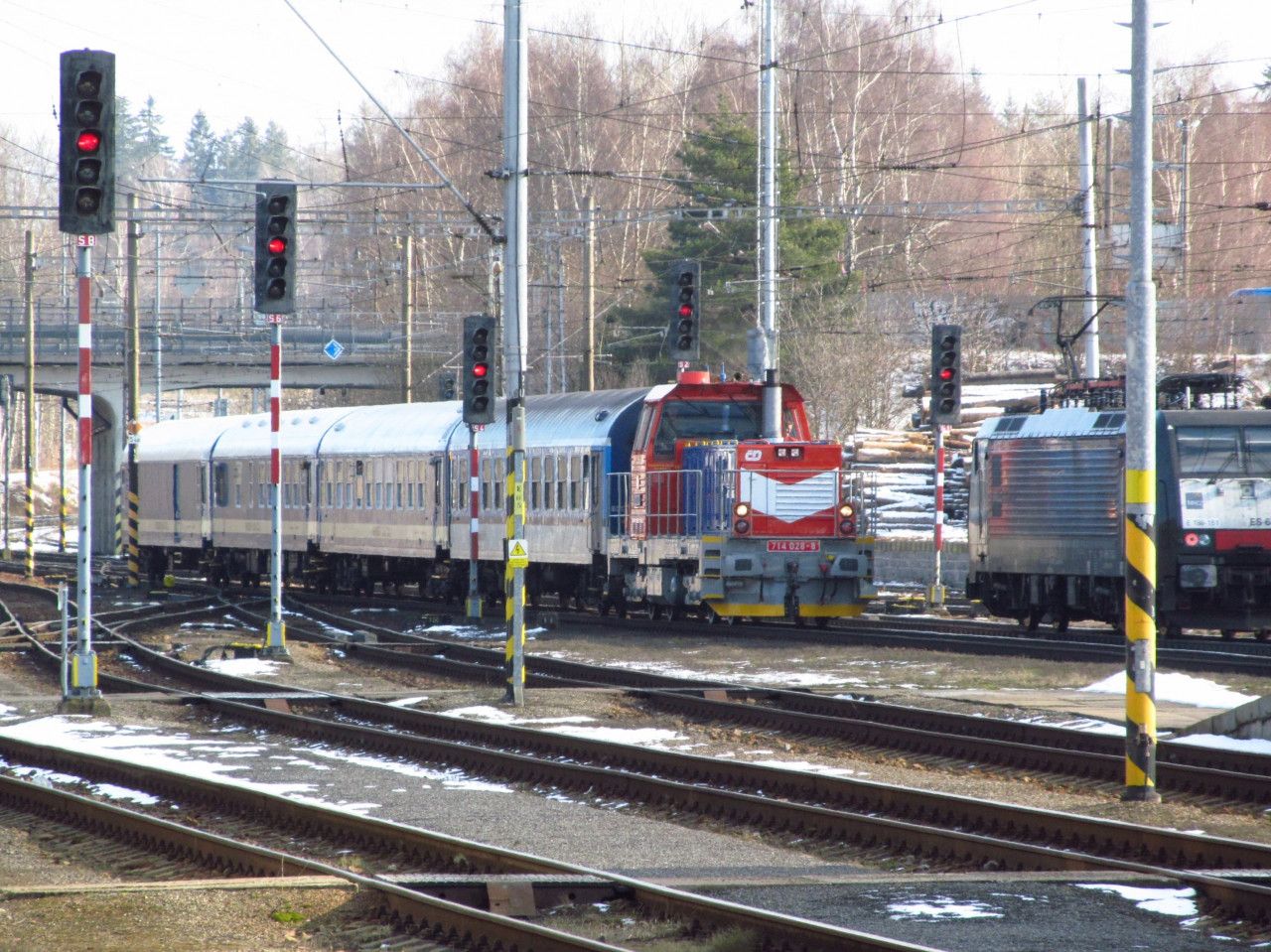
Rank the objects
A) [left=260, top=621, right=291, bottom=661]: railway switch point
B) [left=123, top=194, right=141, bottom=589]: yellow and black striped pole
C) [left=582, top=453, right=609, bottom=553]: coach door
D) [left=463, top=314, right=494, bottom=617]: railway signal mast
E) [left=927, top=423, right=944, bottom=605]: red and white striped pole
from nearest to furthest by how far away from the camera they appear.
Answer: [left=260, top=621, right=291, bottom=661]: railway switch point, [left=463, top=314, right=494, bottom=617]: railway signal mast, [left=582, top=453, right=609, bottom=553]: coach door, [left=927, top=423, right=944, bottom=605]: red and white striped pole, [left=123, top=194, right=141, bottom=589]: yellow and black striped pole

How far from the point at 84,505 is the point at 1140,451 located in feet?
31.2

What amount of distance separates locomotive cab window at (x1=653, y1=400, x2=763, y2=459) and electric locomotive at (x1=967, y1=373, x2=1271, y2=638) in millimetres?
3552

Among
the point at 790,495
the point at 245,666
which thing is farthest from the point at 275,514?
the point at 790,495

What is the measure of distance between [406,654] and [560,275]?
2830 cm

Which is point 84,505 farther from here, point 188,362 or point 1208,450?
point 188,362

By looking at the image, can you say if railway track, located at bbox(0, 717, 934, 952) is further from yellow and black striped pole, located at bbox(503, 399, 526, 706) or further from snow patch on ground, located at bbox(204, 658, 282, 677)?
snow patch on ground, located at bbox(204, 658, 282, 677)

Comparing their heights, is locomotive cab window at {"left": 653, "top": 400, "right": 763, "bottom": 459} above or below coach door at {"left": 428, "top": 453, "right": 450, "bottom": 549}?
above

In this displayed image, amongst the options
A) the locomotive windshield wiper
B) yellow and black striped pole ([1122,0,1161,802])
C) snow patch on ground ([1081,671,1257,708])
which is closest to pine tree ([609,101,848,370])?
the locomotive windshield wiper

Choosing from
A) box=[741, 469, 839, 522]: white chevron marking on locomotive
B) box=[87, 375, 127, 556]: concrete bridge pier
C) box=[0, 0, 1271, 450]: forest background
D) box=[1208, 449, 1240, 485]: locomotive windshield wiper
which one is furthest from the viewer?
box=[87, 375, 127, 556]: concrete bridge pier

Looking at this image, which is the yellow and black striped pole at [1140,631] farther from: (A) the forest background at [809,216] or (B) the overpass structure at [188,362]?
(B) the overpass structure at [188,362]

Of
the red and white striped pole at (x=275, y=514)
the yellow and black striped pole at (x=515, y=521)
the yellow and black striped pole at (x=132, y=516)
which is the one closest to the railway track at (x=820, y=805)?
the yellow and black striped pole at (x=515, y=521)

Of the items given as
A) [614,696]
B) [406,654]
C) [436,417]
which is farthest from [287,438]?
[614,696]

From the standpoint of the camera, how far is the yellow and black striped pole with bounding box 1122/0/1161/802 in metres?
11.4

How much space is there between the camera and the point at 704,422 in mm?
27531
